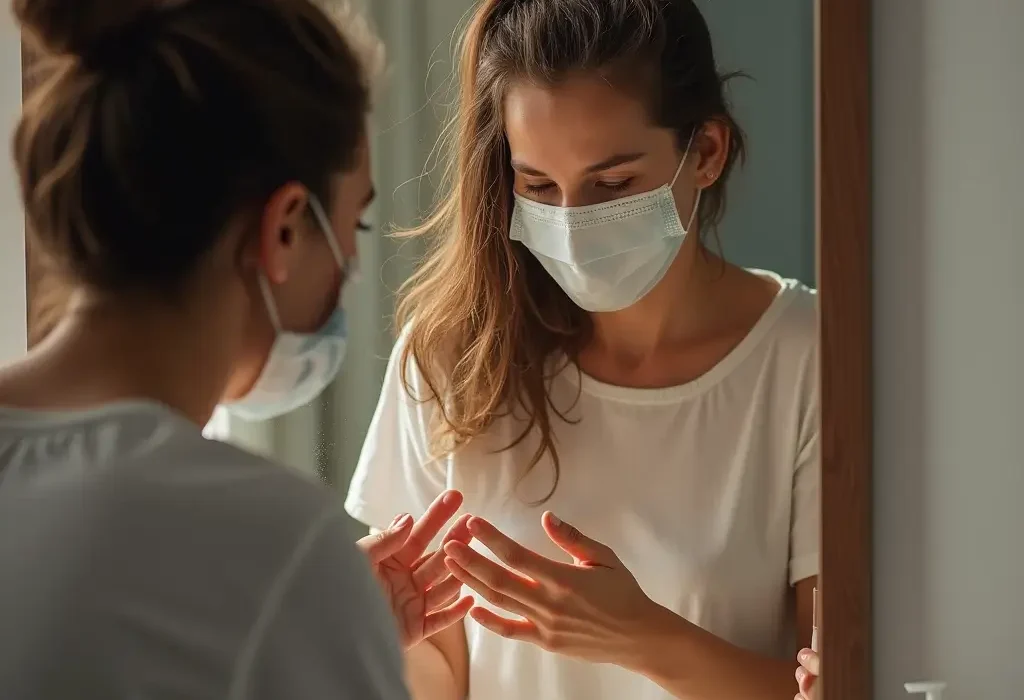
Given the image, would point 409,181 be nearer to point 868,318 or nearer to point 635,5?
point 635,5

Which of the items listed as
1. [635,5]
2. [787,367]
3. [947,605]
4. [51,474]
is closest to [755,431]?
[787,367]

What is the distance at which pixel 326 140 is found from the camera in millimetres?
615

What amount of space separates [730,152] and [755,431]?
229 mm

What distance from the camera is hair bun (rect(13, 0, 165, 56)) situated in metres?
0.57

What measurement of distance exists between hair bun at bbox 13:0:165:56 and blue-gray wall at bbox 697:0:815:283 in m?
0.44

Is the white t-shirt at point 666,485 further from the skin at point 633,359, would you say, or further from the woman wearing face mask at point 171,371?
the woman wearing face mask at point 171,371

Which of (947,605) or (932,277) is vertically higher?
(932,277)

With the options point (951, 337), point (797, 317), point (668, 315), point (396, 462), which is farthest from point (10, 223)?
point (951, 337)

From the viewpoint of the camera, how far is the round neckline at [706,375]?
2.76ft

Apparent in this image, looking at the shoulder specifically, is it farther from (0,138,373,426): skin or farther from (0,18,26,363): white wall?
(0,18,26,363): white wall

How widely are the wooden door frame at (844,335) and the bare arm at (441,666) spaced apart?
38 cm

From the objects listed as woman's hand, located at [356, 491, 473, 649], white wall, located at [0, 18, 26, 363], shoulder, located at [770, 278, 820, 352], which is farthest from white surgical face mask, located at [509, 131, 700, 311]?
Result: white wall, located at [0, 18, 26, 363]

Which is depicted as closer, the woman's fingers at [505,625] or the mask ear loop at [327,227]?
the mask ear loop at [327,227]

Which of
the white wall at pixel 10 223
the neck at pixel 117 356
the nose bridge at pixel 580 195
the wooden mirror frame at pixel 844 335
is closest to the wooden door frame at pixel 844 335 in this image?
the wooden mirror frame at pixel 844 335
